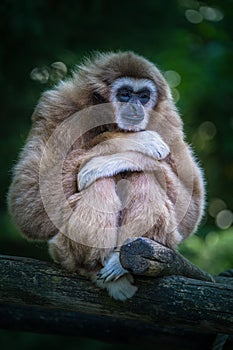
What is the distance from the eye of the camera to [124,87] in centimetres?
552

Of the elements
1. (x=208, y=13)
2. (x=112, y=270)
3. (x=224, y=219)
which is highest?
(x=208, y=13)

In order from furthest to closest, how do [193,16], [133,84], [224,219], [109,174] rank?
[224,219]
[193,16]
[133,84]
[109,174]

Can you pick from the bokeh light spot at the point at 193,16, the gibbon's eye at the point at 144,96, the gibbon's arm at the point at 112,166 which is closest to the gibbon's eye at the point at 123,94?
the gibbon's eye at the point at 144,96

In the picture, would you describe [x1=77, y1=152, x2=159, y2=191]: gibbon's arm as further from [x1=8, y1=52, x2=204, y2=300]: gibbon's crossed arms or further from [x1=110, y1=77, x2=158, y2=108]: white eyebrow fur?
[x1=110, y1=77, x2=158, y2=108]: white eyebrow fur

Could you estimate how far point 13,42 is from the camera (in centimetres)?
979

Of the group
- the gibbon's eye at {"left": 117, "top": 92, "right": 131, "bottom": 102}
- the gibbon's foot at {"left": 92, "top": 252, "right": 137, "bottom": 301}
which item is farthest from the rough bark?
the gibbon's eye at {"left": 117, "top": 92, "right": 131, "bottom": 102}

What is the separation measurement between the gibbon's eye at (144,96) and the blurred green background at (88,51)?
3767 mm

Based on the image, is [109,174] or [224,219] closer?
[109,174]

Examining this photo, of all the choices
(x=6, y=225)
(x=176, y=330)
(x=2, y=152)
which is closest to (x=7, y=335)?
(x=6, y=225)

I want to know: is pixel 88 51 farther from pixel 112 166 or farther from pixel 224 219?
pixel 112 166

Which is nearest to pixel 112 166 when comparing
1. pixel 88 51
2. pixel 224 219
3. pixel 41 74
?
pixel 88 51

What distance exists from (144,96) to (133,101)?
0.10 metres

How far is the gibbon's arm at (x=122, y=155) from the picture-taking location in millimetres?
4797

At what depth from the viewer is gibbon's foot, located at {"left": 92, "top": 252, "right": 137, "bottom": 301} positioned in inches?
182
